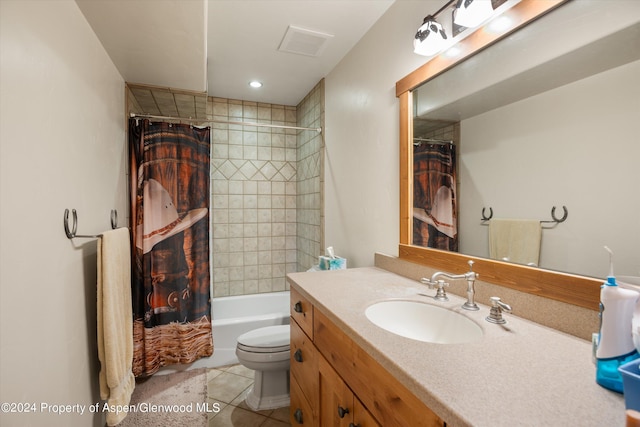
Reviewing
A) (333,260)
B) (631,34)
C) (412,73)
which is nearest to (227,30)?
(412,73)

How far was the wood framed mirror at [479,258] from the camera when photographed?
0.86 meters

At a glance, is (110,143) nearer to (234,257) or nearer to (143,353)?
(143,353)

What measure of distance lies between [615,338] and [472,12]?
43.3 inches

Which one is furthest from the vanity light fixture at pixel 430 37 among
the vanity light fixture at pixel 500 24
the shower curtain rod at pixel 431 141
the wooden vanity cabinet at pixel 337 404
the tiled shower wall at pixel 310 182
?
the tiled shower wall at pixel 310 182

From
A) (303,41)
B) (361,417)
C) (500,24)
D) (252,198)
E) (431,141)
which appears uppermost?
(303,41)

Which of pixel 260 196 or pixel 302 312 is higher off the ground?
pixel 260 196

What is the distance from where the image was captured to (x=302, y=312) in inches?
54.6

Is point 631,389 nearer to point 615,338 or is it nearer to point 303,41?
point 615,338

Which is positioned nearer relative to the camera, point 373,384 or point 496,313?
point 373,384

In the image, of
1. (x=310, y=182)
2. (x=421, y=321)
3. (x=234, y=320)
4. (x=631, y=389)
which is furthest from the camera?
(x=310, y=182)

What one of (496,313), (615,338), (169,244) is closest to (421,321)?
(496,313)

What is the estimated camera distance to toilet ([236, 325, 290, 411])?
1884 mm

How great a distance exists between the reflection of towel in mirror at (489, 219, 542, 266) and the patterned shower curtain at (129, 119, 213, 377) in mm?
1920

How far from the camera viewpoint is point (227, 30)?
6.46 feet
